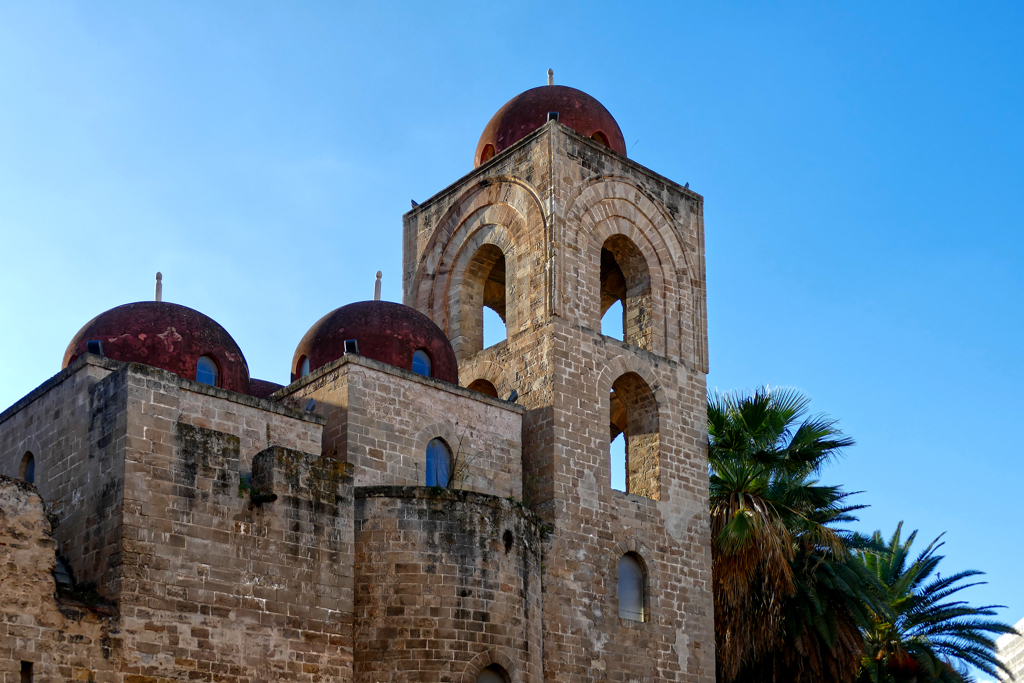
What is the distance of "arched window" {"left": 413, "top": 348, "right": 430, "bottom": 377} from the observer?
19.6 m

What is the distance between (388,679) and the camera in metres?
15.9

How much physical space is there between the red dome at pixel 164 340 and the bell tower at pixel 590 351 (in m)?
4.94

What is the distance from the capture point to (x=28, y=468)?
672 inches

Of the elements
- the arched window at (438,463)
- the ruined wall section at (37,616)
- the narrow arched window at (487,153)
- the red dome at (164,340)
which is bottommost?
the ruined wall section at (37,616)

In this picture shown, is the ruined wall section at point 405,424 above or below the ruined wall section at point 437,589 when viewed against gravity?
above

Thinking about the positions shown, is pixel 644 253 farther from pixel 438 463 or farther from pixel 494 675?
pixel 494 675

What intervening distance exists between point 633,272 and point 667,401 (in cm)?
265

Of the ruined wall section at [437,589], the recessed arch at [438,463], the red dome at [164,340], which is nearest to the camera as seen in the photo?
the ruined wall section at [437,589]

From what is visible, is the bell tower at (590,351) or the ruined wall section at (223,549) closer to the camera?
the ruined wall section at (223,549)

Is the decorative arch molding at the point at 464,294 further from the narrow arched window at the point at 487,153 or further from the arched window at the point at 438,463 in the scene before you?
the arched window at the point at 438,463

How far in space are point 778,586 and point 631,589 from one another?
2.68 meters

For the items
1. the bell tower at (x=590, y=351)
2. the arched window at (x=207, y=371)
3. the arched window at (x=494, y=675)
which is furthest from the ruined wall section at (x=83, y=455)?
the bell tower at (x=590, y=351)

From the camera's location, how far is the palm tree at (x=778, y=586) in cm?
2081

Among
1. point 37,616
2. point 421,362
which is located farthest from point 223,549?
point 421,362
